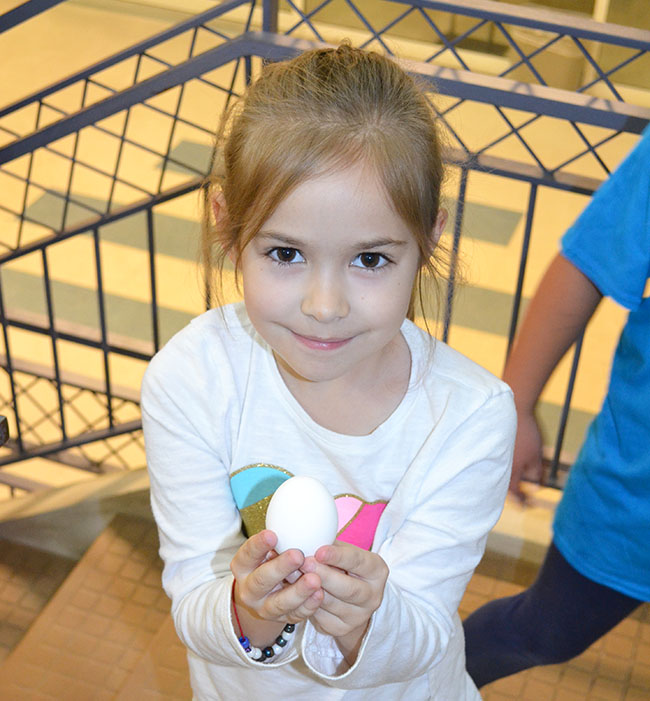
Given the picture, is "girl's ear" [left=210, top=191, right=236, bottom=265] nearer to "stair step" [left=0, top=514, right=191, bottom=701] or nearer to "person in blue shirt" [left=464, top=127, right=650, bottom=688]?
"person in blue shirt" [left=464, top=127, right=650, bottom=688]

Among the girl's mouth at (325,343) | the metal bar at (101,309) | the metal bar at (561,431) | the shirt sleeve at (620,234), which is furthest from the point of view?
the metal bar at (101,309)

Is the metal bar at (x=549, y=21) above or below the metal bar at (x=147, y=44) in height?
above

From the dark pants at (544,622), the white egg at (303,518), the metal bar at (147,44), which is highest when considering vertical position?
the metal bar at (147,44)

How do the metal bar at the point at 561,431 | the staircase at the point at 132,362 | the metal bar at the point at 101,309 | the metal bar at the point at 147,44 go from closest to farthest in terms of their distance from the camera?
Answer: the staircase at the point at 132,362 → the metal bar at the point at 147,44 → the metal bar at the point at 561,431 → the metal bar at the point at 101,309

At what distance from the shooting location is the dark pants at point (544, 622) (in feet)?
4.81

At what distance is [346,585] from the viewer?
0.90 meters

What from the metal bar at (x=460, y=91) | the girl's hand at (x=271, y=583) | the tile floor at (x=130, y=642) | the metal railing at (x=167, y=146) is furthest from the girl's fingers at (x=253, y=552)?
the tile floor at (x=130, y=642)

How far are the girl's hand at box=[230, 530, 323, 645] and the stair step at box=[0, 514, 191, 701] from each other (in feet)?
3.31

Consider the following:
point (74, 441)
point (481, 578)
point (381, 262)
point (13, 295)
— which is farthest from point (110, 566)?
point (13, 295)

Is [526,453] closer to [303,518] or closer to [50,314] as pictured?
[303,518]

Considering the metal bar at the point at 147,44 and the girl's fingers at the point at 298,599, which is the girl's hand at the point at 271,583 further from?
the metal bar at the point at 147,44

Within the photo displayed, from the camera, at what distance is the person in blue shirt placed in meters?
1.26

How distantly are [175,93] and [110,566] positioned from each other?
4540 mm

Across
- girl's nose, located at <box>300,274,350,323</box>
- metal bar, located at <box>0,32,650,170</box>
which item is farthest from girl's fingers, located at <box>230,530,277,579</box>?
metal bar, located at <box>0,32,650,170</box>
